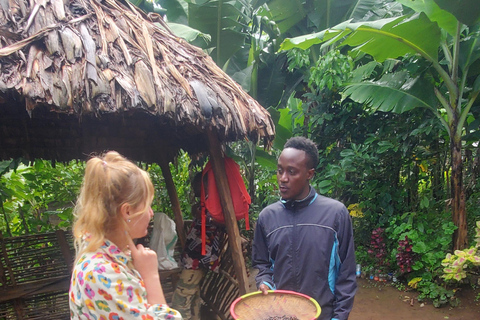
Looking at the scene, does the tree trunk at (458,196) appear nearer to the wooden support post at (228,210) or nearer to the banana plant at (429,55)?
the banana plant at (429,55)

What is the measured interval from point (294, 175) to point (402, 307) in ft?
11.3

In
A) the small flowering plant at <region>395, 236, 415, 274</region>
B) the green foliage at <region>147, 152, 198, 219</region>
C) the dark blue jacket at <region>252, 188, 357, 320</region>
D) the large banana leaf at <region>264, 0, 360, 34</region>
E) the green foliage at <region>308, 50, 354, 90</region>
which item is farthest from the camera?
the green foliage at <region>147, 152, 198, 219</region>

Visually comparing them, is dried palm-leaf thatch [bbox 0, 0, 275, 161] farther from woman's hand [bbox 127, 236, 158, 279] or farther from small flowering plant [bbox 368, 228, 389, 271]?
small flowering plant [bbox 368, 228, 389, 271]

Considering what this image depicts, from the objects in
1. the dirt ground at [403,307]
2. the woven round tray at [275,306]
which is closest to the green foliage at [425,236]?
the dirt ground at [403,307]

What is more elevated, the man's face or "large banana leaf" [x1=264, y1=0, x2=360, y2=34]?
"large banana leaf" [x1=264, y1=0, x2=360, y2=34]

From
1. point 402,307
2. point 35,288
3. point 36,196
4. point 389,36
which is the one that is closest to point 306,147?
point 389,36

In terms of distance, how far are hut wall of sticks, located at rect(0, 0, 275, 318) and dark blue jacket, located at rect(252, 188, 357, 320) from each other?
1.05m

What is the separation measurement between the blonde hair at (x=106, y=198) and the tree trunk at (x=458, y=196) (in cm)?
390

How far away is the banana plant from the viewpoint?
11.5 ft

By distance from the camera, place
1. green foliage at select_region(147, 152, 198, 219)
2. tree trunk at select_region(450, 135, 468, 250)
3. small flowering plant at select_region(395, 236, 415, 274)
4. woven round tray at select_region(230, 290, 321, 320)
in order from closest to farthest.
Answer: woven round tray at select_region(230, 290, 321, 320) → tree trunk at select_region(450, 135, 468, 250) → small flowering plant at select_region(395, 236, 415, 274) → green foliage at select_region(147, 152, 198, 219)

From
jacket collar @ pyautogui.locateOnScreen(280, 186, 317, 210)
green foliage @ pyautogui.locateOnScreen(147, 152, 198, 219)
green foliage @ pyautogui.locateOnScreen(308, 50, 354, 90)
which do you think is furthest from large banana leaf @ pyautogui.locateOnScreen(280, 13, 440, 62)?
green foliage @ pyautogui.locateOnScreen(147, 152, 198, 219)

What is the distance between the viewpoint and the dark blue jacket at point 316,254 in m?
1.81

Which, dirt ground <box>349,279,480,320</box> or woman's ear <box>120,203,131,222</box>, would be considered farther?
dirt ground <box>349,279,480,320</box>

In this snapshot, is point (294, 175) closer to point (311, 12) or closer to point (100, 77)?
point (100, 77)
